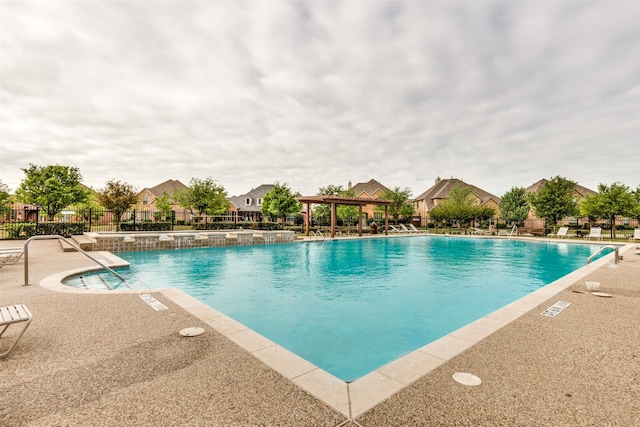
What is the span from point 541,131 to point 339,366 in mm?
23025

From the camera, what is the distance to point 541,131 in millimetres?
20594

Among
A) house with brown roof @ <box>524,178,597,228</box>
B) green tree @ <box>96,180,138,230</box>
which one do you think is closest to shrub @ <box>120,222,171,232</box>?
green tree @ <box>96,180,138,230</box>

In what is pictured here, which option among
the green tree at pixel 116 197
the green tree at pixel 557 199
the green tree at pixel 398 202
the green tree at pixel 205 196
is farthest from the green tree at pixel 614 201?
the green tree at pixel 116 197

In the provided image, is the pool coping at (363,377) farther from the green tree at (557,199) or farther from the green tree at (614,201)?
the green tree at (557,199)

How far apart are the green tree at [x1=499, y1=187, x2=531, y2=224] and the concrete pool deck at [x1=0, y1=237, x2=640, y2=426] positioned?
38296 mm

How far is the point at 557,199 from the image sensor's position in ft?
92.9

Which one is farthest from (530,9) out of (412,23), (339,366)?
(339,366)

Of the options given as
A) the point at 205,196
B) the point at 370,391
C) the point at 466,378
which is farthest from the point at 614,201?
the point at 205,196

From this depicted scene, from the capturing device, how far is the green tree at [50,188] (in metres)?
21.1

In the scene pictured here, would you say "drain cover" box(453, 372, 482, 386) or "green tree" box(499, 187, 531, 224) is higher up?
"green tree" box(499, 187, 531, 224)

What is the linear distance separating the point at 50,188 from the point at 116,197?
12.9 ft

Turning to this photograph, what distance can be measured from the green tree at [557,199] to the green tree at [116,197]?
3673cm

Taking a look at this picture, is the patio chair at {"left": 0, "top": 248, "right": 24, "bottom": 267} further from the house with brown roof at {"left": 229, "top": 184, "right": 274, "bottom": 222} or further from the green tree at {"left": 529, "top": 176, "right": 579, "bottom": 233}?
the house with brown roof at {"left": 229, "top": 184, "right": 274, "bottom": 222}

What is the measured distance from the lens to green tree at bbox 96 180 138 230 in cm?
2374
